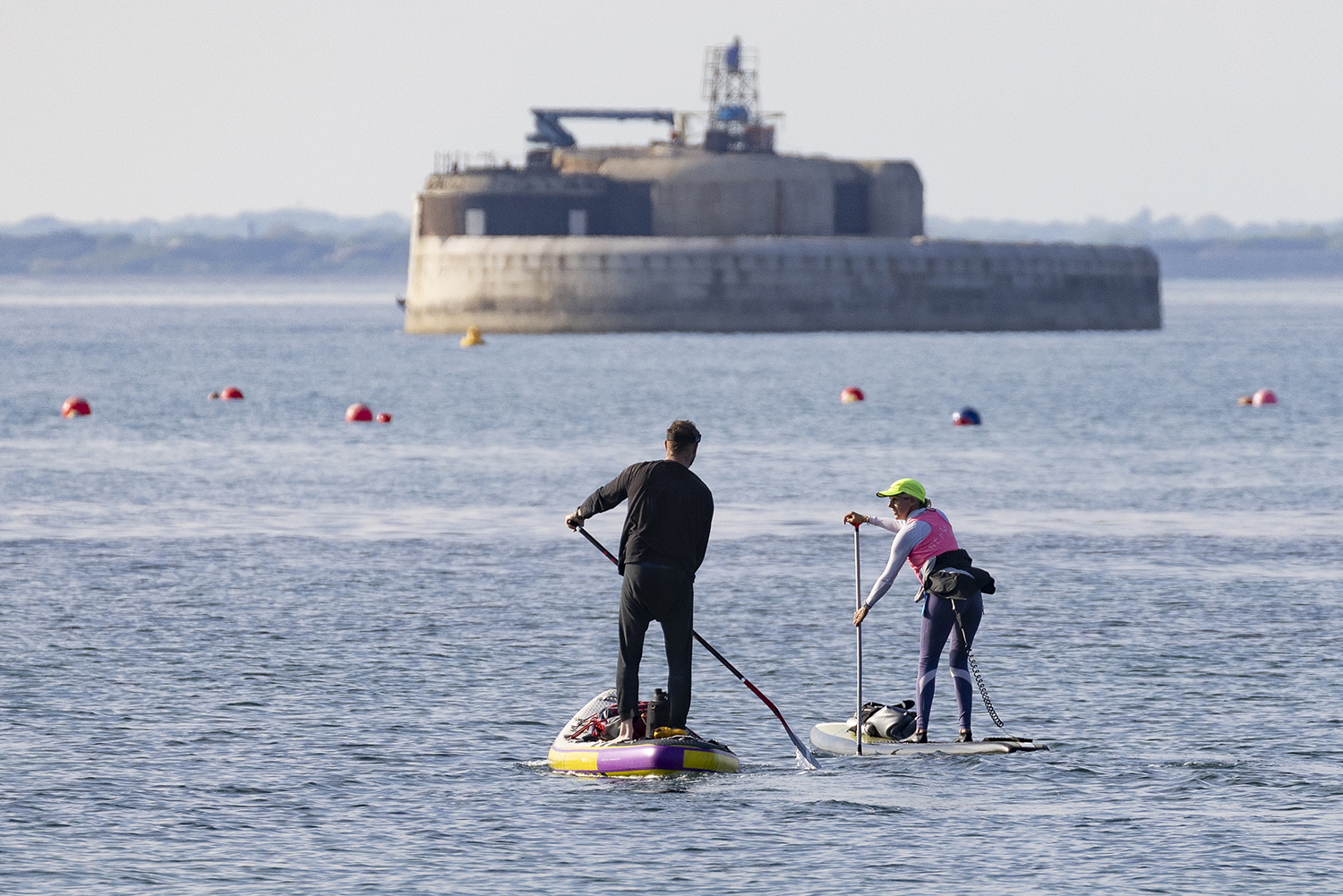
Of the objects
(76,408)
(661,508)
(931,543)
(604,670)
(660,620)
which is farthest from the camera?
(76,408)

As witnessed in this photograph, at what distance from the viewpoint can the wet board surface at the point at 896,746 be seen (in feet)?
52.5

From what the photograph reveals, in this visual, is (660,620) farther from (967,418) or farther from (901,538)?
(967,418)

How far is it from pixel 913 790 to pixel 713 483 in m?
25.2

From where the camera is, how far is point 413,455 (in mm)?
47625

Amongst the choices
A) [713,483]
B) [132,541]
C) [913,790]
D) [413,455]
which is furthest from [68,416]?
[913,790]

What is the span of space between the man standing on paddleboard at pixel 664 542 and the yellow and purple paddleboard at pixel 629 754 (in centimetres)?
35

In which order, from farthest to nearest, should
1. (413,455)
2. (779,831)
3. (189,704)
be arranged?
(413,455) → (189,704) → (779,831)

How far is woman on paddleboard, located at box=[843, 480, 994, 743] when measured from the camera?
1575 centimetres

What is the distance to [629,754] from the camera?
605 inches

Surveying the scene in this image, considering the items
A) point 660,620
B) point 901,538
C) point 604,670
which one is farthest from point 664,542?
point 604,670

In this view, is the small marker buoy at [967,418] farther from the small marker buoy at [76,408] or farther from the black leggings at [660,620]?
the black leggings at [660,620]

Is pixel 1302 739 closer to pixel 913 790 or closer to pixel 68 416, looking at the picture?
pixel 913 790

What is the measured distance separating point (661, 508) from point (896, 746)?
2.76m

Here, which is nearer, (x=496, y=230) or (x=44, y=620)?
(x=44, y=620)
